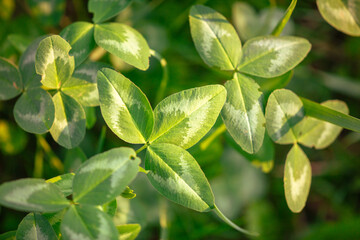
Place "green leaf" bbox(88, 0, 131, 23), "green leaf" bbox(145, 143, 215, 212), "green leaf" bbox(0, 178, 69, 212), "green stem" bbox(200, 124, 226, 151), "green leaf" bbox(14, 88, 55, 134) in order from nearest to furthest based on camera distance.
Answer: "green leaf" bbox(0, 178, 69, 212)
"green leaf" bbox(145, 143, 215, 212)
"green leaf" bbox(14, 88, 55, 134)
"green leaf" bbox(88, 0, 131, 23)
"green stem" bbox(200, 124, 226, 151)

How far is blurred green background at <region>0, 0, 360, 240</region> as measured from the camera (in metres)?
1.56

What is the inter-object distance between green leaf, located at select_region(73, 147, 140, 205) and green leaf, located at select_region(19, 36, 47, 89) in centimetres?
40

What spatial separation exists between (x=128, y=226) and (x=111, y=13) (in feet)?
2.44

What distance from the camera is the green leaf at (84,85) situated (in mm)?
1040

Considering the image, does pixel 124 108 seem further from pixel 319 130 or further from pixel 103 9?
pixel 319 130

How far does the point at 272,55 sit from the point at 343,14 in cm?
39

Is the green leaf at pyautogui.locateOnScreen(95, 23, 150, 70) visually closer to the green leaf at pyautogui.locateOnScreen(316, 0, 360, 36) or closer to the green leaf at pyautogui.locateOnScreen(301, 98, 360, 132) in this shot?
the green leaf at pyautogui.locateOnScreen(301, 98, 360, 132)

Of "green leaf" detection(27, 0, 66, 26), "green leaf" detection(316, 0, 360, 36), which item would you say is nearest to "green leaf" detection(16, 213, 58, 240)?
"green leaf" detection(27, 0, 66, 26)

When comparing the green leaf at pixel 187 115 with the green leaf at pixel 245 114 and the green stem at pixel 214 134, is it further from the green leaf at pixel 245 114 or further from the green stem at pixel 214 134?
the green stem at pixel 214 134

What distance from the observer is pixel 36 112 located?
100 cm

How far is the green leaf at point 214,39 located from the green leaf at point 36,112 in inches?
20.7

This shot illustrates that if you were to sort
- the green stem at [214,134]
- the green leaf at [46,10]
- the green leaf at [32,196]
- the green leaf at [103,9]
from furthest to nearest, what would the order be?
the green leaf at [46,10]
the green stem at [214,134]
the green leaf at [103,9]
the green leaf at [32,196]

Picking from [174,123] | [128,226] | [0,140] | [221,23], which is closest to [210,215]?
[128,226]

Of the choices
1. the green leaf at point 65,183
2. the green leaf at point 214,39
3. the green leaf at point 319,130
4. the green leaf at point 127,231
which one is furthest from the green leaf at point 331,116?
the green leaf at point 65,183
